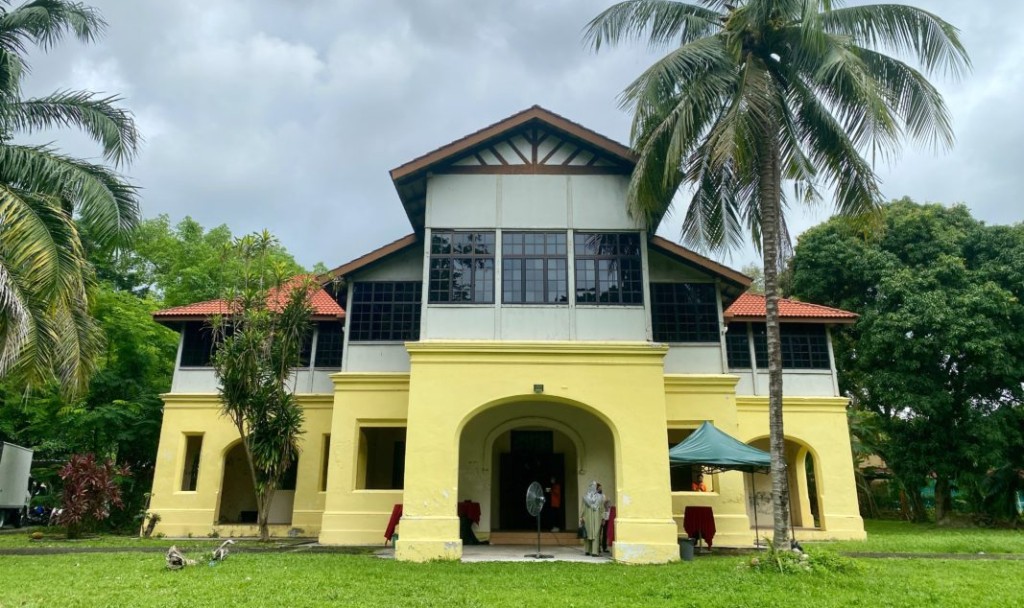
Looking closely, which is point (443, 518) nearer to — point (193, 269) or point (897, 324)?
point (897, 324)

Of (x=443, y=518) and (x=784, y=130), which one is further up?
(x=784, y=130)

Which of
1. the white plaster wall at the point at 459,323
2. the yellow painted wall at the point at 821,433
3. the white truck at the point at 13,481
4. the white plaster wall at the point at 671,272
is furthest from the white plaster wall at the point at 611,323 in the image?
the white truck at the point at 13,481

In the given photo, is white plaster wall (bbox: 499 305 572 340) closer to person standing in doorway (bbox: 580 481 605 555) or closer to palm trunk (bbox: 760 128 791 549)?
person standing in doorway (bbox: 580 481 605 555)

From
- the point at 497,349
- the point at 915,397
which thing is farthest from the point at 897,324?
the point at 497,349

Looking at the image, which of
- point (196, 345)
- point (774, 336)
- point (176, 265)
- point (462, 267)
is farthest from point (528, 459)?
point (176, 265)

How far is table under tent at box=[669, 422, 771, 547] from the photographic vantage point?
12.6 m

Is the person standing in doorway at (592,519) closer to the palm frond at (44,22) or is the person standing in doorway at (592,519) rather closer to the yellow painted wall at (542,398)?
the yellow painted wall at (542,398)

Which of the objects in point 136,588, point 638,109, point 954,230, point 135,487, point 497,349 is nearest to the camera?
point 136,588

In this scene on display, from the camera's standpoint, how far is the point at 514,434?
16641 millimetres

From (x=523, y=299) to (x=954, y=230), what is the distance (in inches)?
684

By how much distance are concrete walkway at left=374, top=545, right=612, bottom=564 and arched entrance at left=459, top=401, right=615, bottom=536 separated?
54.6 inches

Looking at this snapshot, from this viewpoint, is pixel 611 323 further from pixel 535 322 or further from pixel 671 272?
pixel 671 272

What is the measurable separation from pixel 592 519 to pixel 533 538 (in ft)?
9.41

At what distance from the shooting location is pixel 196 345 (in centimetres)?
1869
